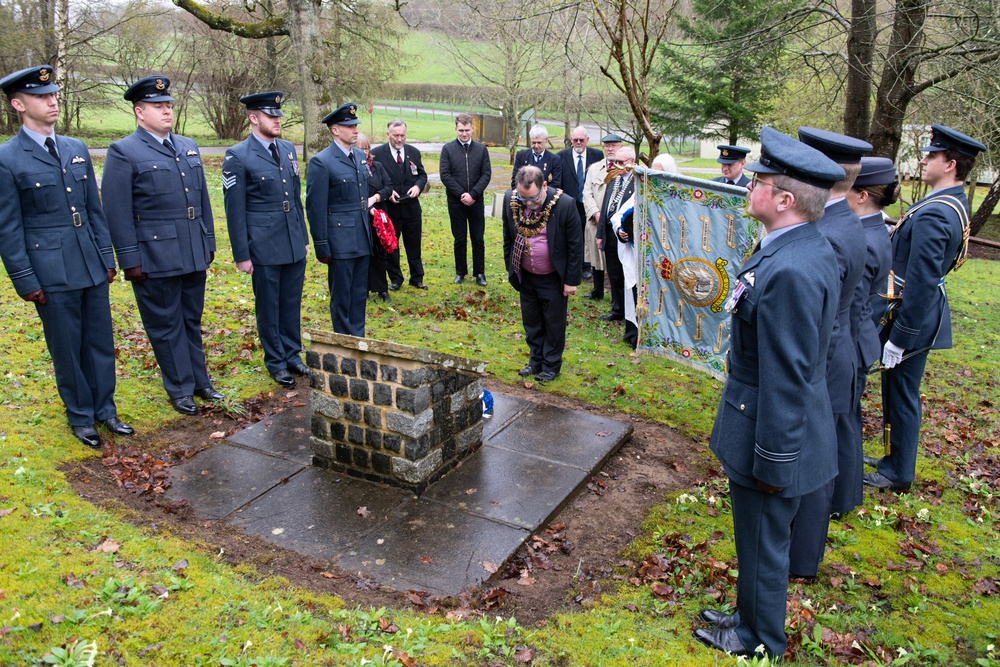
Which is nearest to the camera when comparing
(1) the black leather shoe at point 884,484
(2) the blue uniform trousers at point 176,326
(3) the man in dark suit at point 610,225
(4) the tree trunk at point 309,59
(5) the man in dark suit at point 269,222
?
(1) the black leather shoe at point 884,484

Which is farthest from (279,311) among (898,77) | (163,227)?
(898,77)

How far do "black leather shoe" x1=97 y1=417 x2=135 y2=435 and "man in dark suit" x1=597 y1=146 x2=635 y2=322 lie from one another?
5623 millimetres

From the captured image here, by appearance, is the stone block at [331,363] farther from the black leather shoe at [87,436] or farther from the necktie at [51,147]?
the necktie at [51,147]

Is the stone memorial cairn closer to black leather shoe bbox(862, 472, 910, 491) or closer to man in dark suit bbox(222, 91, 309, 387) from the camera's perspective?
man in dark suit bbox(222, 91, 309, 387)

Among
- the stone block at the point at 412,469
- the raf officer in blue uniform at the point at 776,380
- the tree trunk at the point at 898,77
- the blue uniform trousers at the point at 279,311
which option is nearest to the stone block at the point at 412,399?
the stone block at the point at 412,469

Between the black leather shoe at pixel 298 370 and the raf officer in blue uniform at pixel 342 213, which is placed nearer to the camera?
the black leather shoe at pixel 298 370

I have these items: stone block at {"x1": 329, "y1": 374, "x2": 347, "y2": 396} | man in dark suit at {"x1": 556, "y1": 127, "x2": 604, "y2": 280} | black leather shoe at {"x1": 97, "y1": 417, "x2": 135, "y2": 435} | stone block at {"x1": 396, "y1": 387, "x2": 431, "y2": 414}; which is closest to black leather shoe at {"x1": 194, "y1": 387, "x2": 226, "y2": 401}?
black leather shoe at {"x1": 97, "y1": 417, "x2": 135, "y2": 435}

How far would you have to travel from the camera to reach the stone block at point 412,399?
189 inches

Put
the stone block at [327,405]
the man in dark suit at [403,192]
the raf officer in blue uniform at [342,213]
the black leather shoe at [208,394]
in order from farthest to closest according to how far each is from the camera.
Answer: the man in dark suit at [403,192] → the raf officer in blue uniform at [342,213] → the black leather shoe at [208,394] → the stone block at [327,405]

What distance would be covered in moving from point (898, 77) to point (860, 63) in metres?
0.72

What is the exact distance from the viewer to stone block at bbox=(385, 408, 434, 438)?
4.87m

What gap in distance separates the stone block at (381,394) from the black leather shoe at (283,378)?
237 cm

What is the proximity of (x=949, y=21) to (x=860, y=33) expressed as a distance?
5.44 ft

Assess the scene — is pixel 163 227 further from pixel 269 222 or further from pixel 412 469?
pixel 412 469
